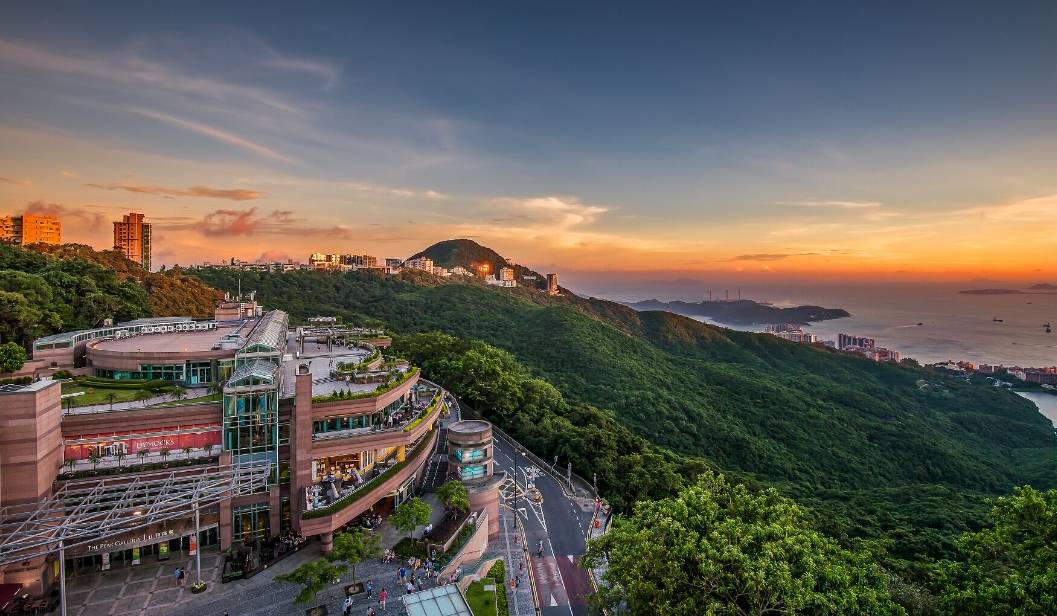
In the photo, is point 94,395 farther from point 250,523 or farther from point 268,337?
point 250,523

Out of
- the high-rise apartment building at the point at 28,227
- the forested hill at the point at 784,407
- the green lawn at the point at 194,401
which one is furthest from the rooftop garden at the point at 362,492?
the high-rise apartment building at the point at 28,227

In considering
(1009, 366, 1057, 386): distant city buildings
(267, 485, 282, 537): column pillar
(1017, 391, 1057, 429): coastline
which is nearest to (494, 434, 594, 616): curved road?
(267, 485, 282, 537): column pillar

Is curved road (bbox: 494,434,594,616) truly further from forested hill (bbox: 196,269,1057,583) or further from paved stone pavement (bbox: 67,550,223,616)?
paved stone pavement (bbox: 67,550,223,616)

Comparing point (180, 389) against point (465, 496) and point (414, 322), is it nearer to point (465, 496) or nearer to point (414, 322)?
point (465, 496)

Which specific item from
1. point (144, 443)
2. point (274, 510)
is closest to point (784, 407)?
point (274, 510)

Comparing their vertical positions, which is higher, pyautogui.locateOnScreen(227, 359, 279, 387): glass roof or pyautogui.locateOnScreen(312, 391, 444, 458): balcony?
pyautogui.locateOnScreen(227, 359, 279, 387): glass roof

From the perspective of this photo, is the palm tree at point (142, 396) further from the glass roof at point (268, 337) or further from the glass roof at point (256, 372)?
the glass roof at point (268, 337)
